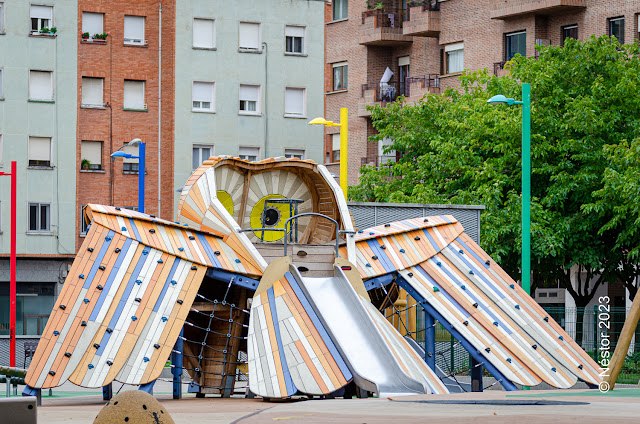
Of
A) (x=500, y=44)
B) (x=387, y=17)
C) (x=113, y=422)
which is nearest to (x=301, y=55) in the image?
(x=387, y=17)

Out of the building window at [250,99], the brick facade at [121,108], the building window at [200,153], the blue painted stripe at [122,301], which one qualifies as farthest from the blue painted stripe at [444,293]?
the building window at [250,99]

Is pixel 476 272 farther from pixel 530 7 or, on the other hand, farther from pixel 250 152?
pixel 250 152

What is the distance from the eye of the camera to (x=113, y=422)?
12.0 m

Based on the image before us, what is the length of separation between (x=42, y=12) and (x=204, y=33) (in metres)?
6.85

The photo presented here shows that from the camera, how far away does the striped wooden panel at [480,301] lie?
22.7 meters

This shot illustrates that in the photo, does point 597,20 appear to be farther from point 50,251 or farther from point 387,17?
point 50,251

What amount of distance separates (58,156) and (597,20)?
71.4ft

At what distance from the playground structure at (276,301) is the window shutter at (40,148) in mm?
29674

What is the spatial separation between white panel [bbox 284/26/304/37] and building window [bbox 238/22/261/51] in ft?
4.53

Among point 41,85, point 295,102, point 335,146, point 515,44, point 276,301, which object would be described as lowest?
point 276,301

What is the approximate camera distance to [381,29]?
2327 inches

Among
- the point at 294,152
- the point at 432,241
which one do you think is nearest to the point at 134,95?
the point at 294,152

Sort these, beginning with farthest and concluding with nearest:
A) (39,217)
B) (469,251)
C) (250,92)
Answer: (250,92) < (39,217) < (469,251)

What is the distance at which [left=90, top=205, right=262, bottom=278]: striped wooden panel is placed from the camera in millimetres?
21828
